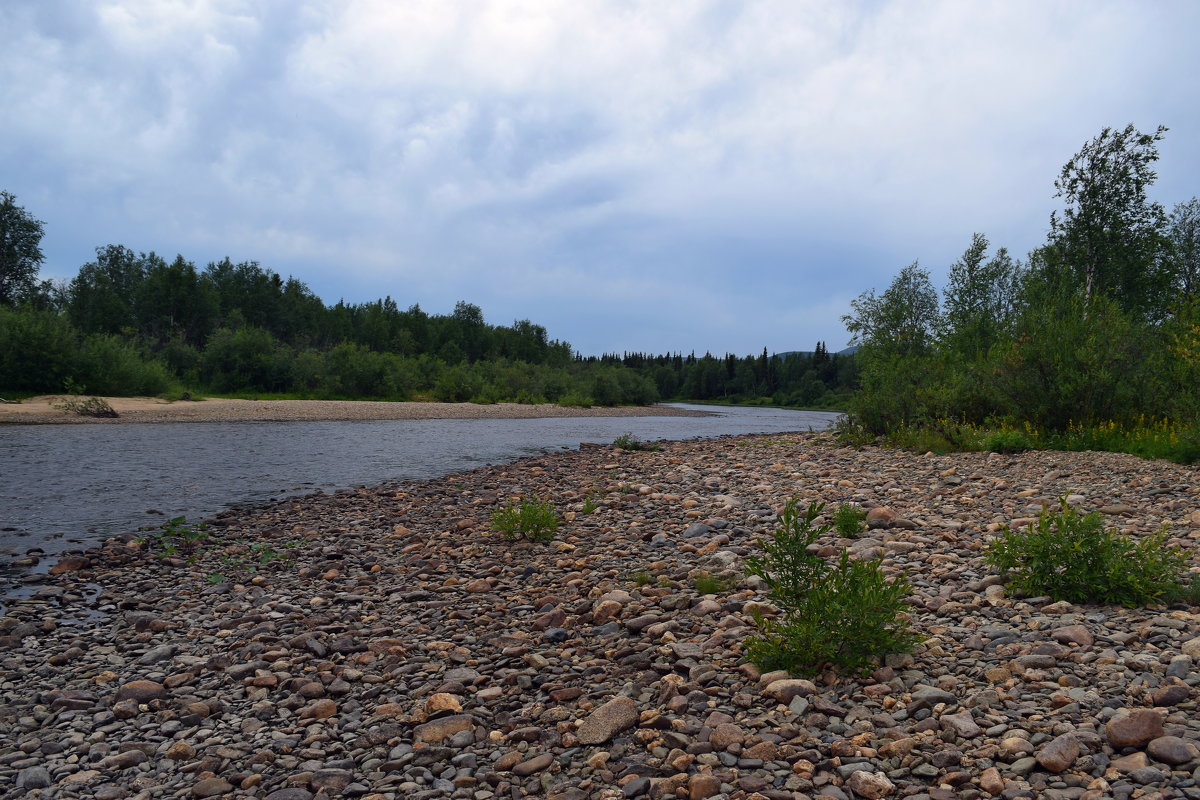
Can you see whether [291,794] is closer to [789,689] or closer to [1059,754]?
[789,689]

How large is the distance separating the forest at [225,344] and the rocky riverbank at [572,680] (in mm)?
27387

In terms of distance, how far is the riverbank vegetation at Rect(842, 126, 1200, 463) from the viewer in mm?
14312

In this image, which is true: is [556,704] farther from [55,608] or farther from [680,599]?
[55,608]

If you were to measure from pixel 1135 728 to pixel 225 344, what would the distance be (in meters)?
69.6

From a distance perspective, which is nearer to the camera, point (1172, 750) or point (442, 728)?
point (1172, 750)

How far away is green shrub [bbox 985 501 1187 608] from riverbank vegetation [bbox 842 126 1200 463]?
8.44m

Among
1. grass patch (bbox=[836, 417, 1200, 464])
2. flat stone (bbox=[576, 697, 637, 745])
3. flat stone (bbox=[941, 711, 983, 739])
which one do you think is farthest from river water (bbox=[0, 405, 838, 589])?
grass patch (bbox=[836, 417, 1200, 464])

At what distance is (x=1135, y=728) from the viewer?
3.28 m

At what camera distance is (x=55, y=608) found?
285 inches

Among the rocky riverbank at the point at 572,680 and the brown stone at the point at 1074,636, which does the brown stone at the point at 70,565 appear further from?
the brown stone at the point at 1074,636

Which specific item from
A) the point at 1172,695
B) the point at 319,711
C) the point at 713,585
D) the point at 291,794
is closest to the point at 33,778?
the point at 319,711

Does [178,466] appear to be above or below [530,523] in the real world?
below

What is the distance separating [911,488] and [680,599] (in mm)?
6619

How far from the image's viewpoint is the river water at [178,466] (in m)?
11.7
